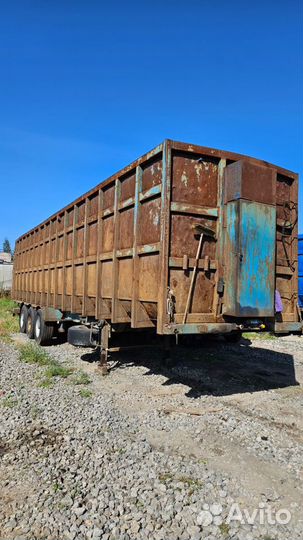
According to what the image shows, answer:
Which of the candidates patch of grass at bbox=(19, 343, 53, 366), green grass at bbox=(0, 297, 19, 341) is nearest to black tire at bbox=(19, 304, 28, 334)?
green grass at bbox=(0, 297, 19, 341)

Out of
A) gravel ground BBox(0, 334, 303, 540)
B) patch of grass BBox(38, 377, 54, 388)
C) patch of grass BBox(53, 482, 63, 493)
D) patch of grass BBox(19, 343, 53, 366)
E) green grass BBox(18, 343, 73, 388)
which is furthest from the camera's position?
patch of grass BBox(19, 343, 53, 366)

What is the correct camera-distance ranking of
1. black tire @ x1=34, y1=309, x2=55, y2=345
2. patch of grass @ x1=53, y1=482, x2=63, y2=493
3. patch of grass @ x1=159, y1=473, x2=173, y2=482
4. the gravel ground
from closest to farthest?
the gravel ground < patch of grass @ x1=53, y1=482, x2=63, y2=493 < patch of grass @ x1=159, y1=473, x2=173, y2=482 < black tire @ x1=34, y1=309, x2=55, y2=345

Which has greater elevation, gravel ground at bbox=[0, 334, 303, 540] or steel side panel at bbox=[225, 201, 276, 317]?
steel side panel at bbox=[225, 201, 276, 317]

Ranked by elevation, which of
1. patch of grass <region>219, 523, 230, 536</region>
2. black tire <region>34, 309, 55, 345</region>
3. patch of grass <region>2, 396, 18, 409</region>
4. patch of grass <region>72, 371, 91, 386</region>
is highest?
black tire <region>34, 309, 55, 345</region>

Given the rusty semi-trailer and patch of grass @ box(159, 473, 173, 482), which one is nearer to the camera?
patch of grass @ box(159, 473, 173, 482)

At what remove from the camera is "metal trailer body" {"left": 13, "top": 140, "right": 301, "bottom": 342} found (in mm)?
4953

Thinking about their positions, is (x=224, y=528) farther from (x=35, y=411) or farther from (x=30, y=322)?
(x=30, y=322)

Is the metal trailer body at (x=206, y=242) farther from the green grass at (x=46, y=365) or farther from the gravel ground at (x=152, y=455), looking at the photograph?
the green grass at (x=46, y=365)

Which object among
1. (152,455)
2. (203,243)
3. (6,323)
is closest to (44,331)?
(6,323)

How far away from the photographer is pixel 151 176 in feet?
17.6

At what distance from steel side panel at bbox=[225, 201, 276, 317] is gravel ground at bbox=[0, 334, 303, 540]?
1423 millimetres

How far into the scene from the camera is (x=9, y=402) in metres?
5.51

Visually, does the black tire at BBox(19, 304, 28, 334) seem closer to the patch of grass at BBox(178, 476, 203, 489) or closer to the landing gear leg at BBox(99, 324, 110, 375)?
the landing gear leg at BBox(99, 324, 110, 375)

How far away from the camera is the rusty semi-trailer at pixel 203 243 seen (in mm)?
4961
